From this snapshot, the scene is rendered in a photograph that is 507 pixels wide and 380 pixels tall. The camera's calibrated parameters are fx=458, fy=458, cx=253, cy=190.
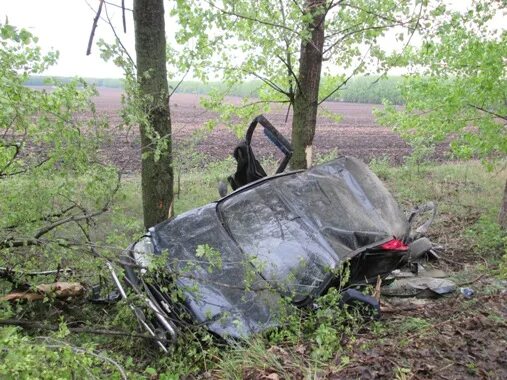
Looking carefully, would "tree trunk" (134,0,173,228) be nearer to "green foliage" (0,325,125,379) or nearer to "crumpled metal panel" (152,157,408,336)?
"crumpled metal panel" (152,157,408,336)

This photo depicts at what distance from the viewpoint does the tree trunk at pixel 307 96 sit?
274 inches

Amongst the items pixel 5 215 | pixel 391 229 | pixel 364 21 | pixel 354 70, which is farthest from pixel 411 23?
pixel 5 215

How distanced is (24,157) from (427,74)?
6.54 metres

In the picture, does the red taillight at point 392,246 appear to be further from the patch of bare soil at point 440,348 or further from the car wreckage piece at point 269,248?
the patch of bare soil at point 440,348

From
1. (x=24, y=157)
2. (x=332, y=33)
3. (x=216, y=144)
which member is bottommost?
(x=216, y=144)

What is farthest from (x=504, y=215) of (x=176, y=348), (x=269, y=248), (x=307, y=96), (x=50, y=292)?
(x=50, y=292)

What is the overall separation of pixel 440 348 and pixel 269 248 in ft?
5.20

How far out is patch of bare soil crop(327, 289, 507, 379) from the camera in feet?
9.11

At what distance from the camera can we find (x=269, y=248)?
4.07 meters

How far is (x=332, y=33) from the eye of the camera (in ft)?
23.7

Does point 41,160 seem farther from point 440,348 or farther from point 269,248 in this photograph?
point 440,348

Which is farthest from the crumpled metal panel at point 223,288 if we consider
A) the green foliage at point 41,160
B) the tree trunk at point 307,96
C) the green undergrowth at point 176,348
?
the tree trunk at point 307,96

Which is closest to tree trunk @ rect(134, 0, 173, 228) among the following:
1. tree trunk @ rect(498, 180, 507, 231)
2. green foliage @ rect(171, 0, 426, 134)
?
green foliage @ rect(171, 0, 426, 134)

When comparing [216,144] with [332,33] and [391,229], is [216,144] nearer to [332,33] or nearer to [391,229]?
[332,33]
